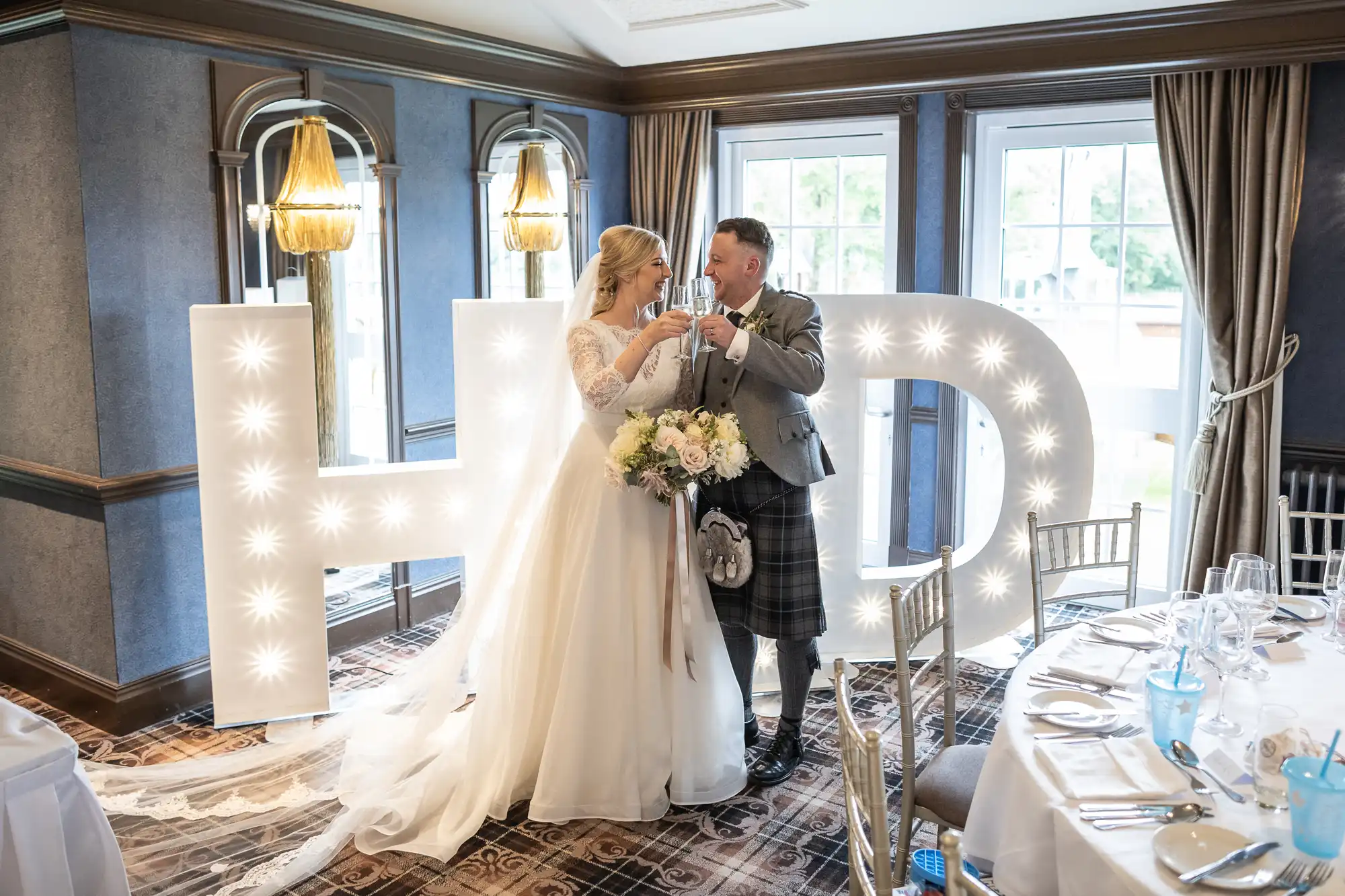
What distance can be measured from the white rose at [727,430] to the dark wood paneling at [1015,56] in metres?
2.48

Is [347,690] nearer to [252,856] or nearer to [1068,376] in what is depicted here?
[252,856]

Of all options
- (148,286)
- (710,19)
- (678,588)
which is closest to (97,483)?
(148,286)

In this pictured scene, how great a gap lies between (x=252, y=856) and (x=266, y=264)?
152 inches

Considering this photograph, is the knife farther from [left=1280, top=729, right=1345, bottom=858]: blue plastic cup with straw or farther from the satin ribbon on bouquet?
the satin ribbon on bouquet

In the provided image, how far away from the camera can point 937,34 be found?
492 centimetres

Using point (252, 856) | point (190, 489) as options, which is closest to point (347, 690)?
point (190, 489)

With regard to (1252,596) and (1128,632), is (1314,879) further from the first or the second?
(1128,632)

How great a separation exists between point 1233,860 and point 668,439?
6.03 feet

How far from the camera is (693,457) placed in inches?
127

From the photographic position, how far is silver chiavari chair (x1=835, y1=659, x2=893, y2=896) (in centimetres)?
177

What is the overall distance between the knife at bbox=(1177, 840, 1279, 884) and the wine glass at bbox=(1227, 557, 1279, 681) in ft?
2.23

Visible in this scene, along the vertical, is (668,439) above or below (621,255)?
below

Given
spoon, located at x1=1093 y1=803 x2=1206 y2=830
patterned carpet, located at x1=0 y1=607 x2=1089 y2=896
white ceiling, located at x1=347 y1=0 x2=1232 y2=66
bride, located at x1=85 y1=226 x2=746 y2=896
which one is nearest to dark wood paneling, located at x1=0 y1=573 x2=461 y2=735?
patterned carpet, located at x1=0 y1=607 x2=1089 y2=896

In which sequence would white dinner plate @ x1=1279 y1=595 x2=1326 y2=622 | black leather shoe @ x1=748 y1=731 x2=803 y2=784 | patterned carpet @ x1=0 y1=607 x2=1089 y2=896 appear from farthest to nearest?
1. black leather shoe @ x1=748 y1=731 x2=803 y2=784
2. patterned carpet @ x1=0 y1=607 x2=1089 y2=896
3. white dinner plate @ x1=1279 y1=595 x2=1326 y2=622
